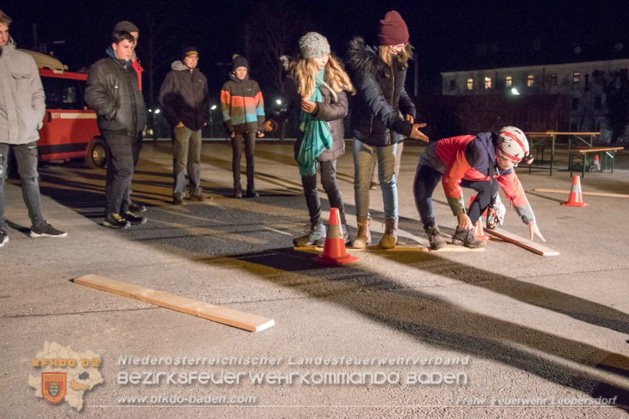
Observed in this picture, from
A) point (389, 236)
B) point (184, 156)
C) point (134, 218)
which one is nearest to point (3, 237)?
point (134, 218)

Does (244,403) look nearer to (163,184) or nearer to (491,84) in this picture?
(163,184)

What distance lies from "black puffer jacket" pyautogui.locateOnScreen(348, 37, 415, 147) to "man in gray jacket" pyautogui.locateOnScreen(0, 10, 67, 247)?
3.34 meters

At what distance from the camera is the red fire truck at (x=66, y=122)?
1522cm

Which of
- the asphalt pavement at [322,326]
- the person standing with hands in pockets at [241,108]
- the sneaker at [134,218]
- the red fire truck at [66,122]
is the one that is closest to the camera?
the asphalt pavement at [322,326]

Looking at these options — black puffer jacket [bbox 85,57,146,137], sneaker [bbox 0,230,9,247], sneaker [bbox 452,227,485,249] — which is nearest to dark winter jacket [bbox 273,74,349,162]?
sneaker [bbox 452,227,485,249]

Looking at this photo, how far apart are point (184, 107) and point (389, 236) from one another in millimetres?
4138

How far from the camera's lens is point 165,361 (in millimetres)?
3420

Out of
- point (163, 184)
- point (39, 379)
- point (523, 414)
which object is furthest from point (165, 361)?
point (163, 184)

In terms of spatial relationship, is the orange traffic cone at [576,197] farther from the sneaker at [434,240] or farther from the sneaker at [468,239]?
the sneaker at [434,240]

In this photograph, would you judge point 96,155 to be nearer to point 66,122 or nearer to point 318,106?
point 66,122

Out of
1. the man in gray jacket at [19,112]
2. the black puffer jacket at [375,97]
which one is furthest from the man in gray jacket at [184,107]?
the black puffer jacket at [375,97]

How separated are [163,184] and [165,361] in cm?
909

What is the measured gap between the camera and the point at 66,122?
51.6ft

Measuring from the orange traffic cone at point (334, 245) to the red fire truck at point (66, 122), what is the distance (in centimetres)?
1132
